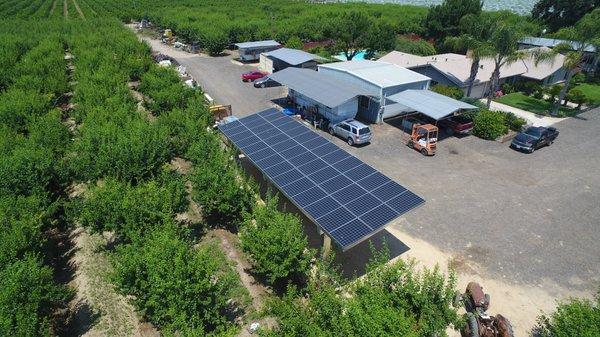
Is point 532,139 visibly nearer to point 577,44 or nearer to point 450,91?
point 450,91

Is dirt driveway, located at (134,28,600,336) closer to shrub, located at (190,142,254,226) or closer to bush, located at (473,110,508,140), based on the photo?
bush, located at (473,110,508,140)

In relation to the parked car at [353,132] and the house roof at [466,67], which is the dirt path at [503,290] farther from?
the house roof at [466,67]

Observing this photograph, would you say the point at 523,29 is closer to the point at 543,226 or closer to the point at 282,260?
the point at 543,226

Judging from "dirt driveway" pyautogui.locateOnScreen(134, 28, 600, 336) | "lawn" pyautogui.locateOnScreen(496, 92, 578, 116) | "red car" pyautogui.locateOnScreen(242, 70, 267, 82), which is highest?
"red car" pyautogui.locateOnScreen(242, 70, 267, 82)

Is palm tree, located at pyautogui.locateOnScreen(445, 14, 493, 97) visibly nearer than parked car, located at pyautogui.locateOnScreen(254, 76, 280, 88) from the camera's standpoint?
Yes

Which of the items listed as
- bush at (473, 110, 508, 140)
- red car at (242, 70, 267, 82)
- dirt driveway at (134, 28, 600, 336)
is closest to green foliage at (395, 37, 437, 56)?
red car at (242, 70, 267, 82)
